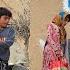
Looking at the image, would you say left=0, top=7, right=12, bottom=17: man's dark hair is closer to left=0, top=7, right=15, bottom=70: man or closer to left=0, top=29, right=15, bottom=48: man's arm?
left=0, top=7, right=15, bottom=70: man

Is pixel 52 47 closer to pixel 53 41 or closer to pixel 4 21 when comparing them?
pixel 53 41

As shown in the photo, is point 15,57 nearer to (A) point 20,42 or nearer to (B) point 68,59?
(A) point 20,42

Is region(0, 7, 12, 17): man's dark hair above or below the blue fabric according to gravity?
above

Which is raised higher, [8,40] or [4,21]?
[4,21]

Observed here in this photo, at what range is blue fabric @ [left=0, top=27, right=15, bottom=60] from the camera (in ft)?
9.26

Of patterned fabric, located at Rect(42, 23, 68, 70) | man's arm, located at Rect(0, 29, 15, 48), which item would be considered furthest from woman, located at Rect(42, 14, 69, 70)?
man's arm, located at Rect(0, 29, 15, 48)

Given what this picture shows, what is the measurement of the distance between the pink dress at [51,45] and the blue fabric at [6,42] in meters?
0.27

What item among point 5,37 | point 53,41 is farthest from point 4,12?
point 53,41

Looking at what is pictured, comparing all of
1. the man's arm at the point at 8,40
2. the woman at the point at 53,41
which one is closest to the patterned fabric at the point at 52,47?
the woman at the point at 53,41

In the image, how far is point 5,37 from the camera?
2.84 metres

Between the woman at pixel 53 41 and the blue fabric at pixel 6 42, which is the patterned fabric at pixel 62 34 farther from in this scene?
the blue fabric at pixel 6 42

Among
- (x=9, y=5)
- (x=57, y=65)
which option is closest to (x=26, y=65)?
(x=57, y=65)

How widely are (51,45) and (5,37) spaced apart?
0.34 meters

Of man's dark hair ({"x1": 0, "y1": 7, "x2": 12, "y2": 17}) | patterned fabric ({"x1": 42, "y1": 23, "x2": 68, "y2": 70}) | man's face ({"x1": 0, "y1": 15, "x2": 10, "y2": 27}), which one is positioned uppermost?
man's dark hair ({"x1": 0, "y1": 7, "x2": 12, "y2": 17})
